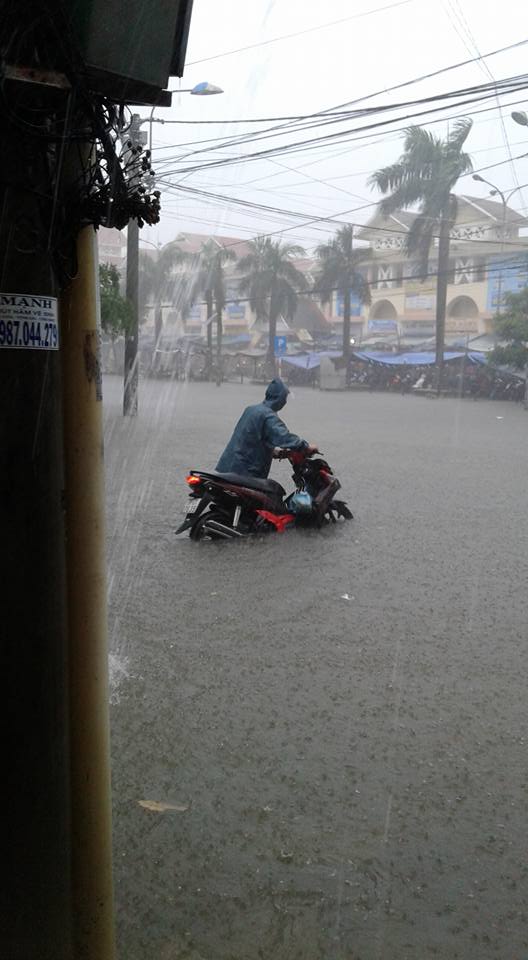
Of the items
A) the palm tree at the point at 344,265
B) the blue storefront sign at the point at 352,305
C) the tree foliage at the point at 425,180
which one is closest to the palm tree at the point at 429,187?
the tree foliage at the point at 425,180

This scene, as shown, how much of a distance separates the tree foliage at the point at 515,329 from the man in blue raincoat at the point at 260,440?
89.6ft

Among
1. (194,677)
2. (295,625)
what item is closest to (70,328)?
(194,677)

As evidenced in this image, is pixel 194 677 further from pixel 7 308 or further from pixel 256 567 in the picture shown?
pixel 7 308

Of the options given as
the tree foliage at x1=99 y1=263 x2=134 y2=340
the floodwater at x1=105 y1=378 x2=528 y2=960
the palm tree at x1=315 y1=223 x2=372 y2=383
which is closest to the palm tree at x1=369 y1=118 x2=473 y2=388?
the palm tree at x1=315 y1=223 x2=372 y2=383

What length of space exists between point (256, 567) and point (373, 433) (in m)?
13.7

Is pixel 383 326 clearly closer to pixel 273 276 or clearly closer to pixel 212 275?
pixel 273 276

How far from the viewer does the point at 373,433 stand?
20516 mm

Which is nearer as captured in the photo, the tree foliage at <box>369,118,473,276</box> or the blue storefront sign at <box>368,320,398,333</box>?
the tree foliage at <box>369,118,473,276</box>

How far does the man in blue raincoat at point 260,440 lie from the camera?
324 inches

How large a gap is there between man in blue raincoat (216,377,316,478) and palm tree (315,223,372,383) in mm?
46311

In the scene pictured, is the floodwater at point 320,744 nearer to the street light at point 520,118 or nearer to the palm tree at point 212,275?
the street light at point 520,118

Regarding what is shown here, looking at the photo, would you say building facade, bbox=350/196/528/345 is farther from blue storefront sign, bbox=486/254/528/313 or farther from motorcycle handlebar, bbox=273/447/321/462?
motorcycle handlebar, bbox=273/447/321/462

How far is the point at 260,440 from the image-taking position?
27.4 ft

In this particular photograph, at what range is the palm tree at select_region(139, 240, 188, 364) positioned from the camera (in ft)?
202
